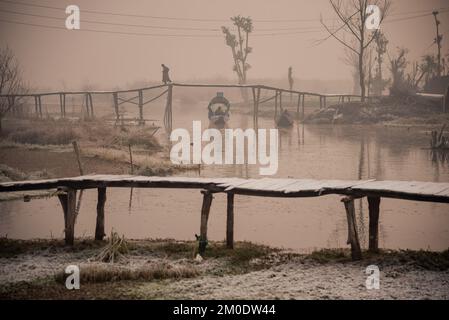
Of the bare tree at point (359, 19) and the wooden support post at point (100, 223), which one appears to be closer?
the wooden support post at point (100, 223)

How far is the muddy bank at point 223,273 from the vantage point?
808 cm

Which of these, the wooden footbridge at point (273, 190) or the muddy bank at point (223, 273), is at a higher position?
the wooden footbridge at point (273, 190)

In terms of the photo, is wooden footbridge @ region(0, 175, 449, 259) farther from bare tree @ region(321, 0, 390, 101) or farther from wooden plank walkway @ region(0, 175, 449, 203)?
bare tree @ region(321, 0, 390, 101)

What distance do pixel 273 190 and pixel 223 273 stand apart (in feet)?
5.30

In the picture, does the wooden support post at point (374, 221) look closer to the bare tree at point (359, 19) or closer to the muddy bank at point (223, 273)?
the muddy bank at point (223, 273)

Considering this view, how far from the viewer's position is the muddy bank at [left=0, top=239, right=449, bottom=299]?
8078 millimetres

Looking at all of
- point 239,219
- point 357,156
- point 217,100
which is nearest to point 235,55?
point 217,100

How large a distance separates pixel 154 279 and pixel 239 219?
209 inches

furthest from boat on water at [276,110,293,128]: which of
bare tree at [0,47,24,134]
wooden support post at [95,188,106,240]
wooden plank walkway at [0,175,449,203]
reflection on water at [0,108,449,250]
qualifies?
wooden plank walkway at [0,175,449,203]

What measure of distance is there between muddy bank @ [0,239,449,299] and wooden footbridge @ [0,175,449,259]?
0.43 metres

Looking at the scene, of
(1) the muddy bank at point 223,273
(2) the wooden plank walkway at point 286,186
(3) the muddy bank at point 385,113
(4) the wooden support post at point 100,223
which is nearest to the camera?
(1) the muddy bank at point 223,273

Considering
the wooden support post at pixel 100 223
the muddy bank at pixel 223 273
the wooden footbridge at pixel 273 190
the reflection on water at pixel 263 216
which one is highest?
the wooden footbridge at pixel 273 190

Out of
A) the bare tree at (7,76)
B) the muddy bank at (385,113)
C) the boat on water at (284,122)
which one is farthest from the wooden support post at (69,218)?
the boat on water at (284,122)

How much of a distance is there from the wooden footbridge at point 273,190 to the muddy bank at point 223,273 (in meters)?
0.43
